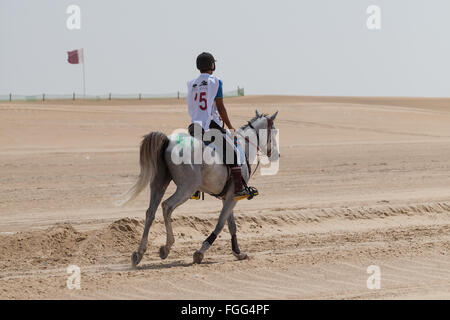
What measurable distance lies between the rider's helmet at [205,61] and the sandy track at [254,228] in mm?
2757

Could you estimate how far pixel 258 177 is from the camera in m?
23.0

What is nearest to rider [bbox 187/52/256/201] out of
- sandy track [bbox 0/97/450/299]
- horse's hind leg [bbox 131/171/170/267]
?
horse's hind leg [bbox 131/171/170/267]

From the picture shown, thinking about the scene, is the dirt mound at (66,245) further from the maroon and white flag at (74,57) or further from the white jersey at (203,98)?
the maroon and white flag at (74,57)

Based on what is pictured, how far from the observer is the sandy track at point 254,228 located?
385 inches

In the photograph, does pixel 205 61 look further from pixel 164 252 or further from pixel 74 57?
pixel 74 57

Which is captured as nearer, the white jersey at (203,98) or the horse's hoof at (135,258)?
the horse's hoof at (135,258)

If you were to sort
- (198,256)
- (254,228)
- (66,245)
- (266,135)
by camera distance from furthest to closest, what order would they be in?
1. (254,228)
2. (66,245)
3. (266,135)
4. (198,256)

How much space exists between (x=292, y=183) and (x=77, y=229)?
28.2ft

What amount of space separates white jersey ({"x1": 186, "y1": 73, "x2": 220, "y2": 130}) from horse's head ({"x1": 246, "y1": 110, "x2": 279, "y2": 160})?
3.53 feet

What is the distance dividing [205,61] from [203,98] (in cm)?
54

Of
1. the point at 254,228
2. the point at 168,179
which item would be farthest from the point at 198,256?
the point at 254,228

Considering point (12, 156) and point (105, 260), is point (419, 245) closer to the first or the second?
point (105, 260)

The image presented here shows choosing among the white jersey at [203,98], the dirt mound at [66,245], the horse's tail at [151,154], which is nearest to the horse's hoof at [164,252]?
the horse's tail at [151,154]

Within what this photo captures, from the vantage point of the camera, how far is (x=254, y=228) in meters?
14.6
